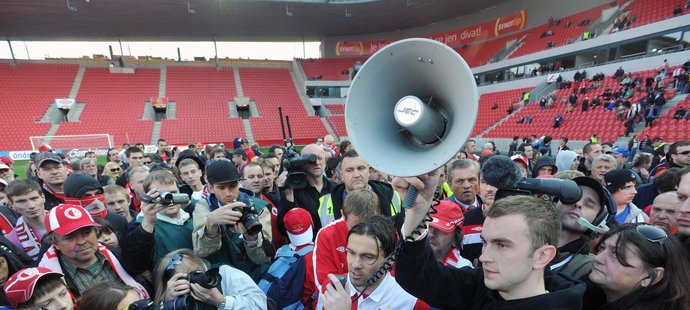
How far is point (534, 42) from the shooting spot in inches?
→ 880

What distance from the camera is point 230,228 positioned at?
7.49 ft

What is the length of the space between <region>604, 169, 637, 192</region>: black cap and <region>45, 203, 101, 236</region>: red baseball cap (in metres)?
4.27

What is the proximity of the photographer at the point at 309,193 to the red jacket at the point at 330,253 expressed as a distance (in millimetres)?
669

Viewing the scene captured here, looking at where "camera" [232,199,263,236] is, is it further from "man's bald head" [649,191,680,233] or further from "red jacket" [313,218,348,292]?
"man's bald head" [649,191,680,233]

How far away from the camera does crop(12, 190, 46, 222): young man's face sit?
8.80ft

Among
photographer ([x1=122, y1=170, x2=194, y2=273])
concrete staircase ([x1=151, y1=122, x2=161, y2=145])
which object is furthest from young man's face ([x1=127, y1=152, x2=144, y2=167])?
concrete staircase ([x1=151, y1=122, x2=161, y2=145])

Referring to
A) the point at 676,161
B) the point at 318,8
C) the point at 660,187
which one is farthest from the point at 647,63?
the point at 318,8

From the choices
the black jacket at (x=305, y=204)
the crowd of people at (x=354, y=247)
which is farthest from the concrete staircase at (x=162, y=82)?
the black jacket at (x=305, y=204)

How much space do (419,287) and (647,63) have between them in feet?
65.3

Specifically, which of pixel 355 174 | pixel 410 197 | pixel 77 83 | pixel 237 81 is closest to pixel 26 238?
pixel 355 174

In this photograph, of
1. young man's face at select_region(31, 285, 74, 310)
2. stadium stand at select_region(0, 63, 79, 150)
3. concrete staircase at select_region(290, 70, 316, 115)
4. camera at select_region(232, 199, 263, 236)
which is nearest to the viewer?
young man's face at select_region(31, 285, 74, 310)

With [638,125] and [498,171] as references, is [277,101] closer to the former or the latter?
[638,125]

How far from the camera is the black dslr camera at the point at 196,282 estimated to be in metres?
1.48

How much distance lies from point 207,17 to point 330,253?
982 inches
